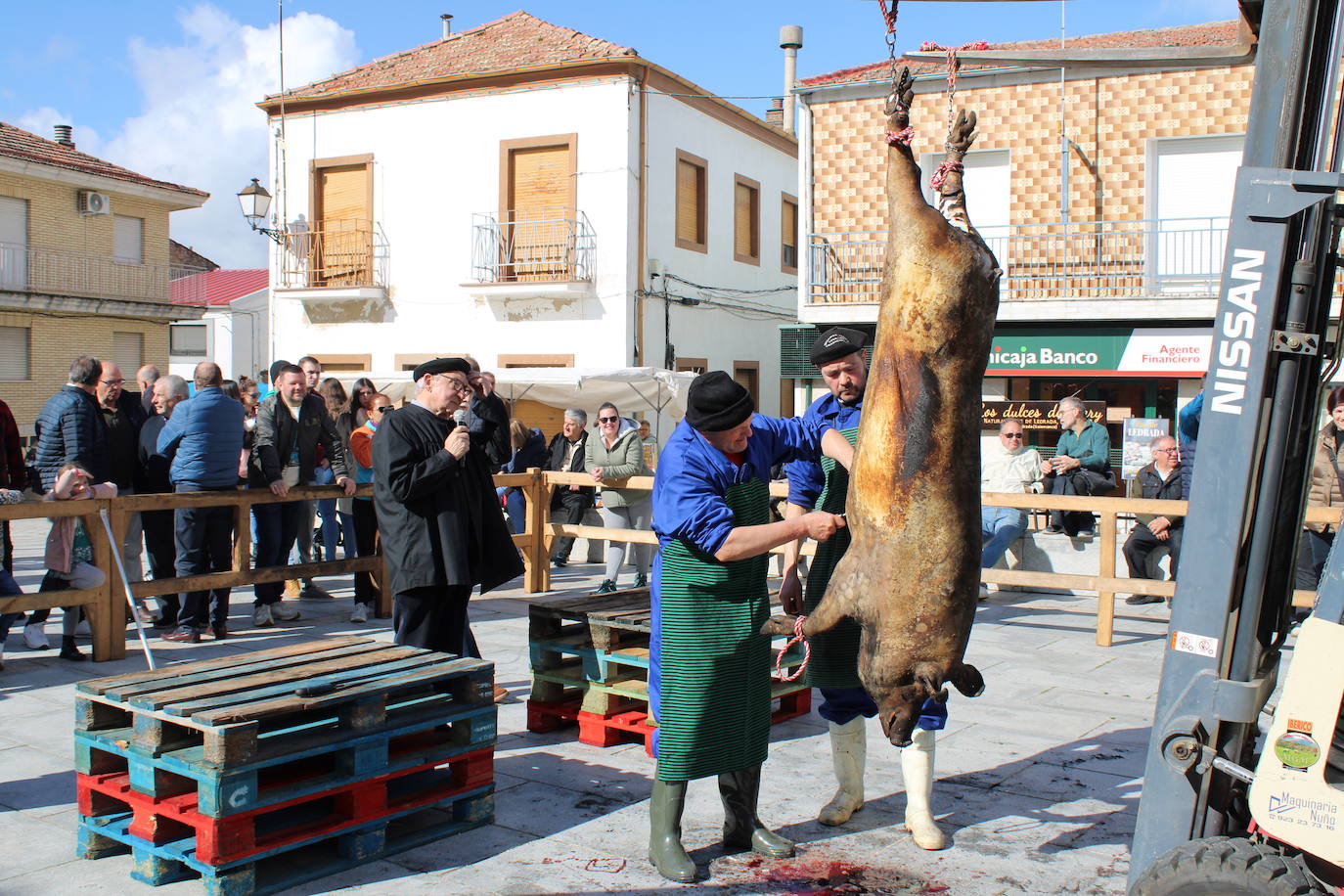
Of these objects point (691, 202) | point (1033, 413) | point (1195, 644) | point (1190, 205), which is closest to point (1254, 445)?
point (1195, 644)

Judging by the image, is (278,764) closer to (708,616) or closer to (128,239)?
(708,616)

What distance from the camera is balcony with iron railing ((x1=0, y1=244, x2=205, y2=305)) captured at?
99.1ft

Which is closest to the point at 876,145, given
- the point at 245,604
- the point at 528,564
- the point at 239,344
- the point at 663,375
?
the point at 663,375

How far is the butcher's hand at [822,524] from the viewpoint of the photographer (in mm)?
3945

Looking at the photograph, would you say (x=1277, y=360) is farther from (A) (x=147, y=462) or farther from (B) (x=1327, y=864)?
(A) (x=147, y=462)

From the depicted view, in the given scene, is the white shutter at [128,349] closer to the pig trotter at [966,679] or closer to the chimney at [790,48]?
the chimney at [790,48]

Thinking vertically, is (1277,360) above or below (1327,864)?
above

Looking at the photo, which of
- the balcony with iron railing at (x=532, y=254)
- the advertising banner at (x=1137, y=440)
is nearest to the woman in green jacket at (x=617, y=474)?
the advertising banner at (x=1137, y=440)

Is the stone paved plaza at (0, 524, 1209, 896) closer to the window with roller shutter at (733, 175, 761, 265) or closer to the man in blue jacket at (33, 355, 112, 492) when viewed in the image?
the man in blue jacket at (33, 355, 112, 492)

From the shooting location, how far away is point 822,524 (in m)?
3.97

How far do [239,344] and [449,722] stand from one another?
1496 inches

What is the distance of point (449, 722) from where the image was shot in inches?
191

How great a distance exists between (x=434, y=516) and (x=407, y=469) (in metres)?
0.30

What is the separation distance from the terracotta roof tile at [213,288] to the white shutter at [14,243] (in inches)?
454
